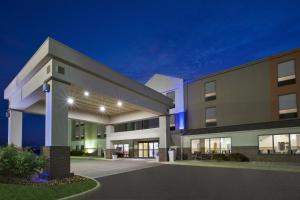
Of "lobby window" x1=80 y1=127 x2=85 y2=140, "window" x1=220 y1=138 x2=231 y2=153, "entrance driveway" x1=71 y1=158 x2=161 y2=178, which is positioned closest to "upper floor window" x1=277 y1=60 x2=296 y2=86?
"window" x1=220 y1=138 x2=231 y2=153

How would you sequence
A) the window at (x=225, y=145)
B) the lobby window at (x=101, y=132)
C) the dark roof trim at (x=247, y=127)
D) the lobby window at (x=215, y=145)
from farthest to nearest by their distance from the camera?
the lobby window at (x=101, y=132), the lobby window at (x=215, y=145), the window at (x=225, y=145), the dark roof trim at (x=247, y=127)

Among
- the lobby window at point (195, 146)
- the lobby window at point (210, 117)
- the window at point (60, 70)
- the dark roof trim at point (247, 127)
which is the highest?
the window at point (60, 70)

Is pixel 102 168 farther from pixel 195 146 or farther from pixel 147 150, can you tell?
pixel 147 150

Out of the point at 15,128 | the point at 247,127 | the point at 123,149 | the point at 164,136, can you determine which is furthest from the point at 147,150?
the point at 15,128

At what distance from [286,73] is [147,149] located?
71.0ft

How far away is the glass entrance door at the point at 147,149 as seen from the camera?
4200cm

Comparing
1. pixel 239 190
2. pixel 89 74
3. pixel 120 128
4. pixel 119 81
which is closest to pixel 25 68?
pixel 89 74

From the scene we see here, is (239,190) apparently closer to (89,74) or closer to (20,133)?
(89,74)

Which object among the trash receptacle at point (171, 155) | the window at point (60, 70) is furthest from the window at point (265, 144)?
the window at point (60, 70)

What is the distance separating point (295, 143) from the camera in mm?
27234

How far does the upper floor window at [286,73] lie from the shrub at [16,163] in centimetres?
2449

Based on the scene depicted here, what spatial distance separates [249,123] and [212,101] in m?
5.64

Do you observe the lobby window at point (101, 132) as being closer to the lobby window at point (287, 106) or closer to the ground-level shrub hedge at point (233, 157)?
the ground-level shrub hedge at point (233, 157)

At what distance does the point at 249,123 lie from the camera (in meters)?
31.6
